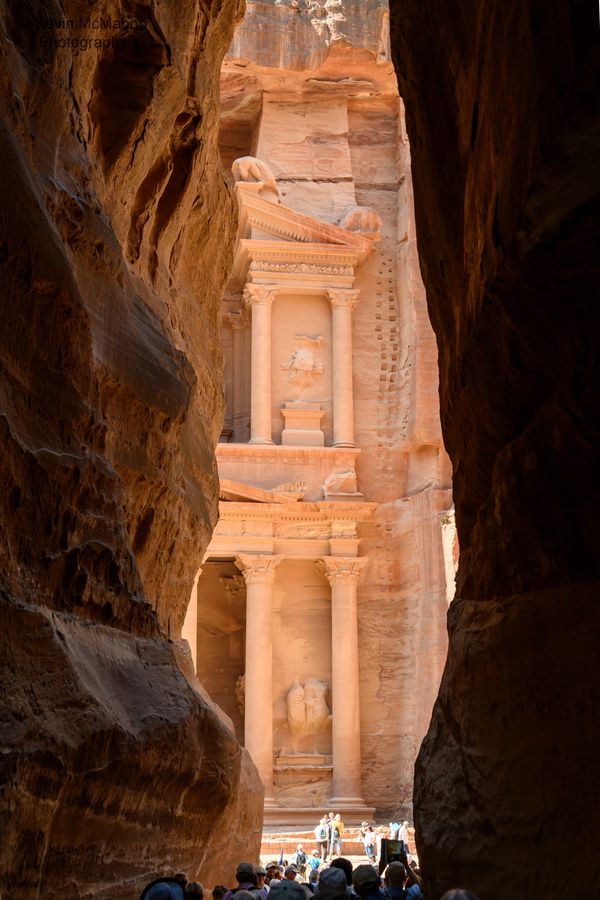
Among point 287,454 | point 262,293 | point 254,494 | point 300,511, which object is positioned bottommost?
point 300,511

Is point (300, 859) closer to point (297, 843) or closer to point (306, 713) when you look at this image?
point (297, 843)

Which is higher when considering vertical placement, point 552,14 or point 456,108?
point 456,108

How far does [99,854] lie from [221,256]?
6.06 meters

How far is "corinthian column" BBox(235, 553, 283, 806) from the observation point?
2361cm

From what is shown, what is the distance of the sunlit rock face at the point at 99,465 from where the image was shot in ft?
15.8

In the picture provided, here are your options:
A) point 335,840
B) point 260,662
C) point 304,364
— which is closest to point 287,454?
point 304,364

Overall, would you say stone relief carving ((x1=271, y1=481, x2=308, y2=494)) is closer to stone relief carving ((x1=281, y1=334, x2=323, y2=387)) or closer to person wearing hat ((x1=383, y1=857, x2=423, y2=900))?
stone relief carving ((x1=281, y1=334, x2=323, y2=387))

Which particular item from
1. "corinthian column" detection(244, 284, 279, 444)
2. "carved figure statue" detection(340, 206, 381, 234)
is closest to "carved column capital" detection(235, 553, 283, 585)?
"corinthian column" detection(244, 284, 279, 444)

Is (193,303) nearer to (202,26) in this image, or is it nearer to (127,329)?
(202,26)

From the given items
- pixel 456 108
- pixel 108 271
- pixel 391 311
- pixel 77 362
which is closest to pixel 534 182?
pixel 456 108

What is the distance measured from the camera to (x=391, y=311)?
2761 centimetres

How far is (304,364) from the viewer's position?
2675 centimetres

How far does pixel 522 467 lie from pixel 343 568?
67.9 feet

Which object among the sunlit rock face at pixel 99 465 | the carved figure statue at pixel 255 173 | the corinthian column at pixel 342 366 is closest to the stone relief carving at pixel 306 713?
the corinthian column at pixel 342 366
